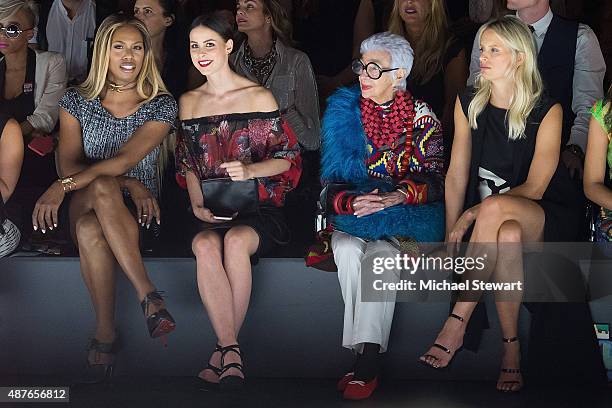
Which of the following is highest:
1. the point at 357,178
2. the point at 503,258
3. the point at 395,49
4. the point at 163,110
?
the point at 395,49

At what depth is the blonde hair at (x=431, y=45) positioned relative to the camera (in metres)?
5.31

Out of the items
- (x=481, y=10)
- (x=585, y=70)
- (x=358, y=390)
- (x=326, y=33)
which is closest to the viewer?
(x=358, y=390)

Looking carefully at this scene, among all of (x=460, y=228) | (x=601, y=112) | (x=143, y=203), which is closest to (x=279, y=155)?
(x=143, y=203)

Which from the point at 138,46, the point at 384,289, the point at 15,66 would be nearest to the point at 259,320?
the point at 384,289

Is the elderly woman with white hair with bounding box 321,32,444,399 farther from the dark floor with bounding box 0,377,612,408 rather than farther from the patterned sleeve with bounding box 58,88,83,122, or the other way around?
the patterned sleeve with bounding box 58,88,83,122

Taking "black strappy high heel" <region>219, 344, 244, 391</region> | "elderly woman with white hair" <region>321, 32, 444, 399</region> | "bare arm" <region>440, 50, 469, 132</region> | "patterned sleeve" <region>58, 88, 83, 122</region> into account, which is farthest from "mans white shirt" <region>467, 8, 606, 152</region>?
"patterned sleeve" <region>58, 88, 83, 122</region>

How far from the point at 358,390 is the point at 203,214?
3.01 feet

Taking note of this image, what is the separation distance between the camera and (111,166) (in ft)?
16.0

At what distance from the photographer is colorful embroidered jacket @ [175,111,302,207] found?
4965mm

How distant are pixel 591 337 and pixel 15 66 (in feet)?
8.46

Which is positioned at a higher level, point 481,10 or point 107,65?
point 481,10

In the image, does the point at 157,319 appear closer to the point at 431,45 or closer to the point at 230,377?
the point at 230,377

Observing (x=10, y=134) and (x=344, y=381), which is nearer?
(x=344, y=381)

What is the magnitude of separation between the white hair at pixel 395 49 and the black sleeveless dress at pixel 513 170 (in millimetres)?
239
